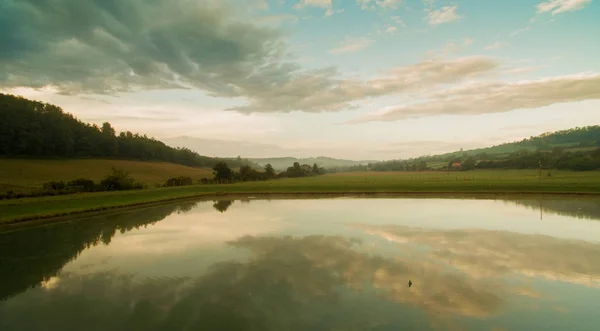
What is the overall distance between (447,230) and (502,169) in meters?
91.6

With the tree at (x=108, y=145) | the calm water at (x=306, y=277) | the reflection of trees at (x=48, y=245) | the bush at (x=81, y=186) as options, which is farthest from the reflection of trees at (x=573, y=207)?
the tree at (x=108, y=145)

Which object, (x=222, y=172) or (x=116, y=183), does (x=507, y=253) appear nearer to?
(x=116, y=183)

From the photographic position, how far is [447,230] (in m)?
20.8

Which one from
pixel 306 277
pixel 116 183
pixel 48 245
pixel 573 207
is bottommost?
pixel 573 207

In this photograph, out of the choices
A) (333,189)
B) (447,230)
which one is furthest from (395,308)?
(333,189)

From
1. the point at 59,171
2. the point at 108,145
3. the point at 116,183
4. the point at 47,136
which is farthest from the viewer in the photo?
the point at 108,145

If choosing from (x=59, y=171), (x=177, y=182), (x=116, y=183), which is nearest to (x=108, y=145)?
(x=59, y=171)

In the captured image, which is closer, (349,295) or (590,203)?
(349,295)

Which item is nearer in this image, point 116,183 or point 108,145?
point 116,183

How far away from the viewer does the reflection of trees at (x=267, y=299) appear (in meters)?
8.55

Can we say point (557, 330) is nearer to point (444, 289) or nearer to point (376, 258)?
point (444, 289)

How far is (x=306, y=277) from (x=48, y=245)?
16.2 m

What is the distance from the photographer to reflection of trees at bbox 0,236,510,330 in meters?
8.55

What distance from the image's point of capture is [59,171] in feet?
195
